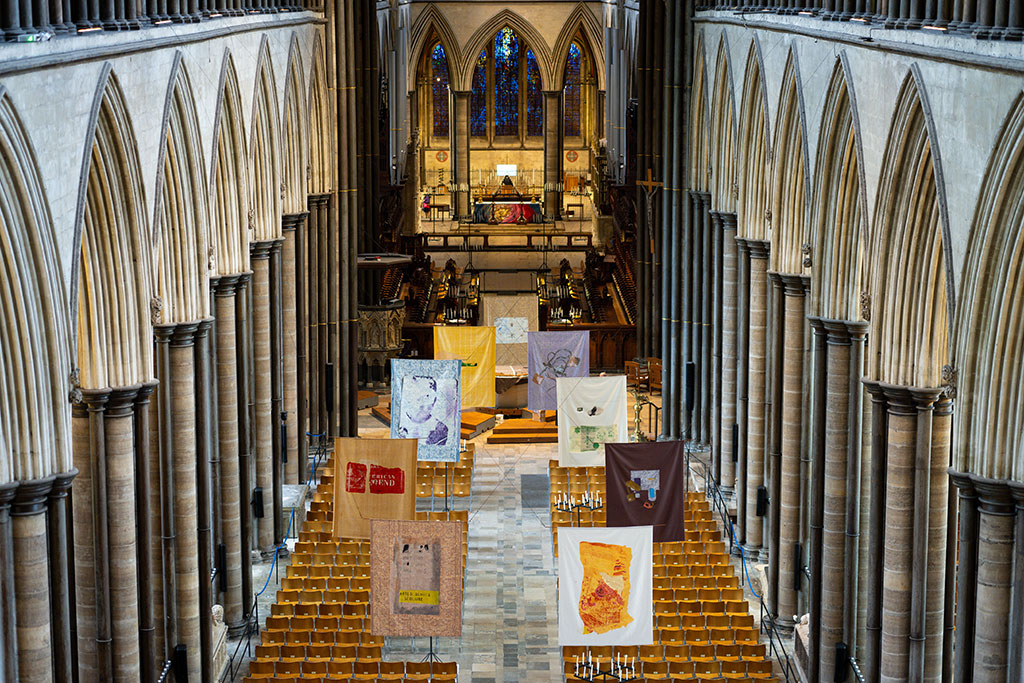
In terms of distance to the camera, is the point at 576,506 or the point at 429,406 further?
the point at 576,506

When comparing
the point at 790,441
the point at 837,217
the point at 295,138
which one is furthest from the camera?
the point at 295,138

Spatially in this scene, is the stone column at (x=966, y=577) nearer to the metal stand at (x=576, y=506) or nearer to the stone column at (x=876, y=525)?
Answer: the stone column at (x=876, y=525)

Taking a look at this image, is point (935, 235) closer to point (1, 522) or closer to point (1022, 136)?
point (1022, 136)

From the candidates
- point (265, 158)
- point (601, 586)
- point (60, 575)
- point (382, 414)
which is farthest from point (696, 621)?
point (382, 414)

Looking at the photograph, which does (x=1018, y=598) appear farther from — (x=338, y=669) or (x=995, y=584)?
(x=338, y=669)

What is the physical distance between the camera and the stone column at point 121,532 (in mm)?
17750

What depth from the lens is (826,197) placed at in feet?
70.7

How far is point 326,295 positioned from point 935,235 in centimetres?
1782

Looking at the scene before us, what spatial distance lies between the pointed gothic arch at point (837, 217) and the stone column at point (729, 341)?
8798mm

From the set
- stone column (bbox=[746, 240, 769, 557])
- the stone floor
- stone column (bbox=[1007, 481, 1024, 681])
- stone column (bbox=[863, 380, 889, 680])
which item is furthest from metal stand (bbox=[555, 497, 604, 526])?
stone column (bbox=[1007, 481, 1024, 681])

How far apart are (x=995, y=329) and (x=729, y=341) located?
15785 millimetres

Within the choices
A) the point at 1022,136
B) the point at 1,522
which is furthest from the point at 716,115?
the point at 1,522

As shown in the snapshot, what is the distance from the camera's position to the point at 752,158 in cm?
2814

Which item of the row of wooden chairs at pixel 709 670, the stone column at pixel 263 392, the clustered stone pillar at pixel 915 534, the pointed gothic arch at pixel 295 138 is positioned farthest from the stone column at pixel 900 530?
the pointed gothic arch at pixel 295 138
